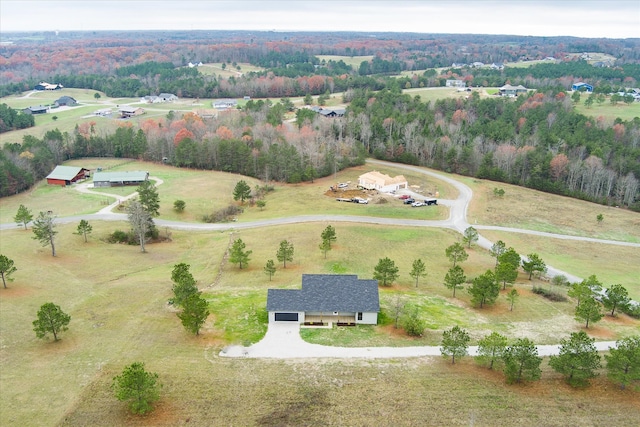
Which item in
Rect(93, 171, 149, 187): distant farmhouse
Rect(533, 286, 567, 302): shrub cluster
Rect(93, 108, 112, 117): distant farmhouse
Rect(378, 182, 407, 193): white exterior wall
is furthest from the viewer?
Rect(93, 108, 112, 117): distant farmhouse

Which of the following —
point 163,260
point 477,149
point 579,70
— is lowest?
point 163,260

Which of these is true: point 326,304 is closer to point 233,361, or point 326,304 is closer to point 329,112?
point 233,361

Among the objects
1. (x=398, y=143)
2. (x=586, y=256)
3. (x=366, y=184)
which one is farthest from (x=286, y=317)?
(x=398, y=143)

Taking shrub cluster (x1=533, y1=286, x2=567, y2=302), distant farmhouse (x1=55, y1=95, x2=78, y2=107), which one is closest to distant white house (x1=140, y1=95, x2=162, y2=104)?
distant farmhouse (x1=55, y1=95, x2=78, y2=107)

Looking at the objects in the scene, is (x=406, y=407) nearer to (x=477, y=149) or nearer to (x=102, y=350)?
(x=102, y=350)

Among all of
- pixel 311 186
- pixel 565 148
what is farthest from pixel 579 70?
pixel 311 186

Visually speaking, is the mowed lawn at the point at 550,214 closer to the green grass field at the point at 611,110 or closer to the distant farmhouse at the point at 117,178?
the green grass field at the point at 611,110

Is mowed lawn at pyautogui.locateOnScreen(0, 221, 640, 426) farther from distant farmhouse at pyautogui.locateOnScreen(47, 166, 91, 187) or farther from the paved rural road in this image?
distant farmhouse at pyautogui.locateOnScreen(47, 166, 91, 187)
